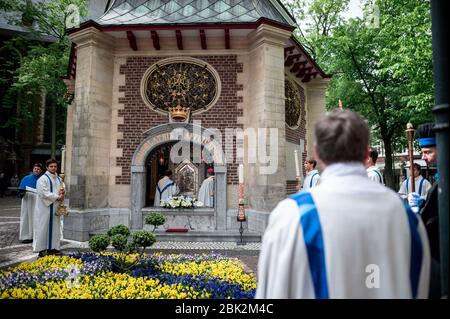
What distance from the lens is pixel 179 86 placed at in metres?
9.22

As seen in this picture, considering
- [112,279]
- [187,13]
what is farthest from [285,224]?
[187,13]

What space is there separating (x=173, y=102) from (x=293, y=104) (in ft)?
15.0

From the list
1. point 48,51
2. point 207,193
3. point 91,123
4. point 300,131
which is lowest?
point 207,193

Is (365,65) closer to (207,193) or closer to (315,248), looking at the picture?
(207,193)

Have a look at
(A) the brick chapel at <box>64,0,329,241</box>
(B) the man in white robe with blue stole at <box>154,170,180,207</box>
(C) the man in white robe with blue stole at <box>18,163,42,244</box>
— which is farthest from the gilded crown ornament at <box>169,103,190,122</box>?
(C) the man in white robe with blue stole at <box>18,163,42,244</box>

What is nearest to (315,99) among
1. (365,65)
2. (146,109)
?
(365,65)

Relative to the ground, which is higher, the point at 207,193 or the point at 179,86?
the point at 179,86

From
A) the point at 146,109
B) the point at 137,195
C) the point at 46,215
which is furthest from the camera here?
the point at 146,109

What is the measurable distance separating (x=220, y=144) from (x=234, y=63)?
264cm

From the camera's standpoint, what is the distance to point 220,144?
8828 millimetres

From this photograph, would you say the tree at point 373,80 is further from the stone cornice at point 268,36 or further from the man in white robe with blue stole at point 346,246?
the man in white robe with blue stole at point 346,246

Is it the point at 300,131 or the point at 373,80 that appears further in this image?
the point at 373,80
